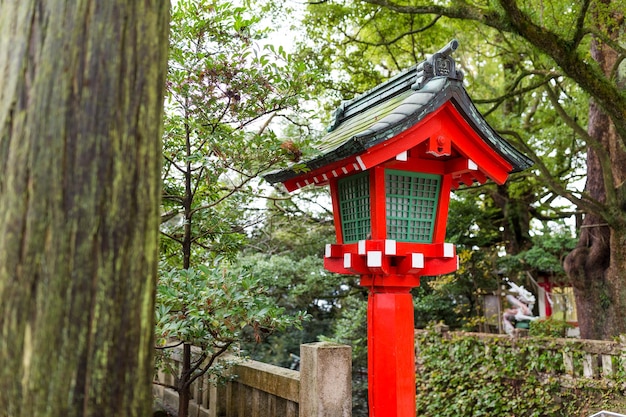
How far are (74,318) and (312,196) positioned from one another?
31.0 ft

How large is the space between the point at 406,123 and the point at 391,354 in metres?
1.90

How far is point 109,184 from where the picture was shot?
1079 mm

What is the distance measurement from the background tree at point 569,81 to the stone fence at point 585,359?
1.85 metres

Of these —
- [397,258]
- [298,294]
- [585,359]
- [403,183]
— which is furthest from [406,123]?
[298,294]

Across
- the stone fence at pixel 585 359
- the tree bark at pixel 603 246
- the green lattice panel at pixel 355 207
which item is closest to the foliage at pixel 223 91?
the green lattice panel at pixel 355 207

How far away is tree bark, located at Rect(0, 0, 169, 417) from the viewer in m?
1.01

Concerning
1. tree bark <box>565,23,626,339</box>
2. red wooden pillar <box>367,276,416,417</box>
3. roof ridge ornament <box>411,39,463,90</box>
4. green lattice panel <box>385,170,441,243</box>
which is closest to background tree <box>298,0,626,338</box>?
tree bark <box>565,23,626,339</box>

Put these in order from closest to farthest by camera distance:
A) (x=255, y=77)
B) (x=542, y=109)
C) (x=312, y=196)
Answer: (x=255, y=77) → (x=312, y=196) → (x=542, y=109)

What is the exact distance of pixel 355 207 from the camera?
4.30m

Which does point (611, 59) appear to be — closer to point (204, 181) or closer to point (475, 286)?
point (475, 286)

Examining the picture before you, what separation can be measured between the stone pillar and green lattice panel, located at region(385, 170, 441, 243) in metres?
1.12

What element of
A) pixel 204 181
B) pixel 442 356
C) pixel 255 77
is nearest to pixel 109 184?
pixel 255 77

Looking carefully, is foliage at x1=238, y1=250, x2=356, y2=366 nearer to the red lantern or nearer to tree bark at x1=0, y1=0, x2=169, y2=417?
the red lantern

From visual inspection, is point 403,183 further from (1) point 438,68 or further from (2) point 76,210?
(2) point 76,210
